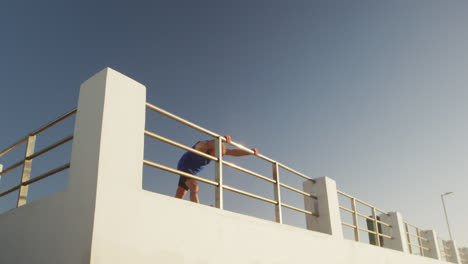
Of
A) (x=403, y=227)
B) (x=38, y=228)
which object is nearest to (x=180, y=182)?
(x=38, y=228)

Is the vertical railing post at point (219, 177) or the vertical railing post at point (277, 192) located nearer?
the vertical railing post at point (219, 177)

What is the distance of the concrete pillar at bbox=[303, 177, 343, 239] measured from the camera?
748 centimetres

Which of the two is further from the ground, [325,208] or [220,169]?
[325,208]

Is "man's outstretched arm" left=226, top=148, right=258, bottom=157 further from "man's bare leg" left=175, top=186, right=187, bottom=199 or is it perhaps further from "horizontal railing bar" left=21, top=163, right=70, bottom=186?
"horizontal railing bar" left=21, top=163, right=70, bottom=186

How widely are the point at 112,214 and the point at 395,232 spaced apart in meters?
11.1

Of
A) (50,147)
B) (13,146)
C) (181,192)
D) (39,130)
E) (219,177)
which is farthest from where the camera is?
(181,192)

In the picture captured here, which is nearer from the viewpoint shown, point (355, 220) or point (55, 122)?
point (55, 122)

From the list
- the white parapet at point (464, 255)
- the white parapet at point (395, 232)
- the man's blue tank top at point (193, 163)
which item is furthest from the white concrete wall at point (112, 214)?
the white parapet at point (464, 255)

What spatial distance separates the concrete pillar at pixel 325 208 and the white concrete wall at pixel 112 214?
11.4ft

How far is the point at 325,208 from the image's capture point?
7688 millimetres

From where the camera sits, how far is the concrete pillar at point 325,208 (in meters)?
7.48

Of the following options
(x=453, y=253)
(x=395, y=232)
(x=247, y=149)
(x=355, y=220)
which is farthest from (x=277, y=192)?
(x=453, y=253)

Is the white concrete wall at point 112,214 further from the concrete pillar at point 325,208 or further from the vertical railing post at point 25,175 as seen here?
the concrete pillar at point 325,208

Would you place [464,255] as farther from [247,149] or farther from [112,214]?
[112,214]
